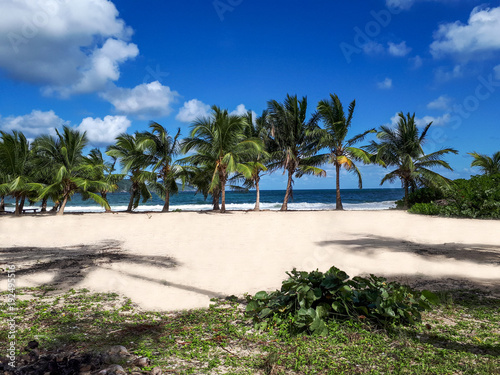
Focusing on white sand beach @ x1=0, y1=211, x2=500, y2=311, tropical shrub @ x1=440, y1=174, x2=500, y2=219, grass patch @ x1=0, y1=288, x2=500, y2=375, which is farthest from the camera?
tropical shrub @ x1=440, y1=174, x2=500, y2=219

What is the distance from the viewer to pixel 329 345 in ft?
10.0

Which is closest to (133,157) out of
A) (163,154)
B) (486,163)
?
(163,154)

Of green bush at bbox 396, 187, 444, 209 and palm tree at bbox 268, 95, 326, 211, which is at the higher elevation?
palm tree at bbox 268, 95, 326, 211

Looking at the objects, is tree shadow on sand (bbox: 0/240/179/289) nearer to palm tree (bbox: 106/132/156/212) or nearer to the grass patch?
the grass patch

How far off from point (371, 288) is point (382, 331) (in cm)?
51

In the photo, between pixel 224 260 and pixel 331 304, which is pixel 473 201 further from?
pixel 331 304

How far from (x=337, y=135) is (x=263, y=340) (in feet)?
73.6

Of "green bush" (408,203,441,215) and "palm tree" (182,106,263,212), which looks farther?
"palm tree" (182,106,263,212)

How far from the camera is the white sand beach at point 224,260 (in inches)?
208

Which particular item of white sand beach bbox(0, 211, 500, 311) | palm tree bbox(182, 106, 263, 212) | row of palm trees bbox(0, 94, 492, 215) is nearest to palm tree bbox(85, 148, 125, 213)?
row of palm trees bbox(0, 94, 492, 215)

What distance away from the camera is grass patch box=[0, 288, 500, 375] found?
2689 mm

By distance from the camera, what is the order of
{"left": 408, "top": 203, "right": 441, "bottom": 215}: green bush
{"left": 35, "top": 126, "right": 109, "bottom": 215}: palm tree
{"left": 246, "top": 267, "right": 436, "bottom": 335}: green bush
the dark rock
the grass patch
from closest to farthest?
the grass patch, the dark rock, {"left": 246, "top": 267, "right": 436, "bottom": 335}: green bush, {"left": 408, "top": 203, "right": 441, "bottom": 215}: green bush, {"left": 35, "top": 126, "right": 109, "bottom": 215}: palm tree

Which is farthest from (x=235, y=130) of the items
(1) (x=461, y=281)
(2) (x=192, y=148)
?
(1) (x=461, y=281)

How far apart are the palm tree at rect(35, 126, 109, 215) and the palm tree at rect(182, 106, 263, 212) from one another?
21.2 feet
